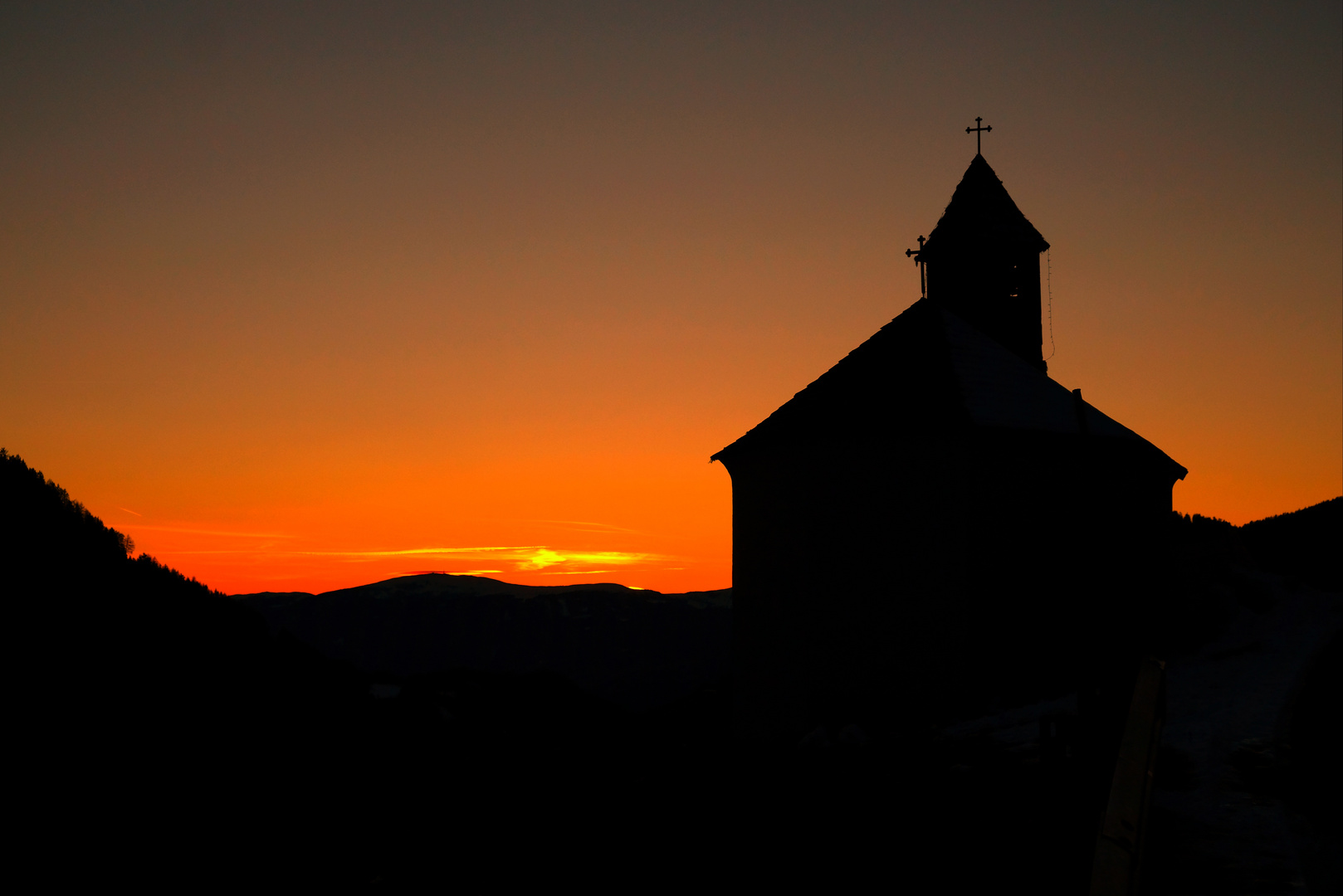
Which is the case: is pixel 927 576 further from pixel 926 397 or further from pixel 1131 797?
pixel 1131 797

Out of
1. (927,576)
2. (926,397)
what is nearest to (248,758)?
(927,576)

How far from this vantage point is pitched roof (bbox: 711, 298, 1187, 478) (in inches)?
708

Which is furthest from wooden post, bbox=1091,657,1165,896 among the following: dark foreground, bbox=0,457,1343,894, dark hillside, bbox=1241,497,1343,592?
dark hillside, bbox=1241,497,1343,592

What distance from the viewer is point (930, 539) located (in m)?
17.3

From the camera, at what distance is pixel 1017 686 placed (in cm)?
1734

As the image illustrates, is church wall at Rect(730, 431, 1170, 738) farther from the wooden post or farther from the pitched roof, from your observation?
the wooden post

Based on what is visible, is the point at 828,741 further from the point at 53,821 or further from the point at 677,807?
the point at 53,821

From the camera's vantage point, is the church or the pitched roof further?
the pitched roof

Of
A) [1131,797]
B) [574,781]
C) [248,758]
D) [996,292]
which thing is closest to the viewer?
[1131,797]

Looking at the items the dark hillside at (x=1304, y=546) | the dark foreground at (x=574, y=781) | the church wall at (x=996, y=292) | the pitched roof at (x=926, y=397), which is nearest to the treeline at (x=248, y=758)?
the dark foreground at (x=574, y=781)

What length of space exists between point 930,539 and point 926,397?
8.92 feet

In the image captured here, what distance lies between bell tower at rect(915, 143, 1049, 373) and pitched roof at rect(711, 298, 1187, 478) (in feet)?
13.8

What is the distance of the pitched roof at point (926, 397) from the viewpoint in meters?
18.0

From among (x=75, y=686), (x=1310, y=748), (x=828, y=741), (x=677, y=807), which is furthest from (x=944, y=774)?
(x=75, y=686)
